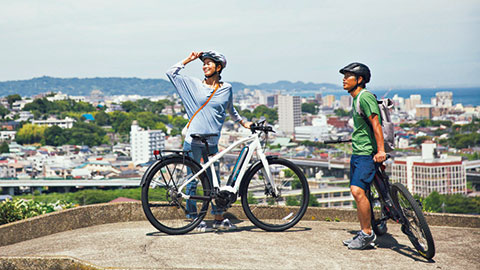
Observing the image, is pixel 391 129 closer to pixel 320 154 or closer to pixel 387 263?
pixel 387 263

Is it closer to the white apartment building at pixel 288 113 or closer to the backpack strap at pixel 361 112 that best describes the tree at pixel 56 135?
the white apartment building at pixel 288 113

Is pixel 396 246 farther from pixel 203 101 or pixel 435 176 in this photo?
pixel 435 176

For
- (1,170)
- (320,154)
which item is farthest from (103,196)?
(320,154)

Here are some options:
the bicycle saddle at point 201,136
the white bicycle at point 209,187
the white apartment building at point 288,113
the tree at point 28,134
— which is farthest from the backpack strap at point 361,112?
the white apartment building at point 288,113

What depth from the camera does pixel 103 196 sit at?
54000mm

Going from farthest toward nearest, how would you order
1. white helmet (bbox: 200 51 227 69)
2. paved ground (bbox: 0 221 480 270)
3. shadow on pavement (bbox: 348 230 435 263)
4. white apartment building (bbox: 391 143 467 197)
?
white apartment building (bbox: 391 143 467 197), white helmet (bbox: 200 51 227 69), shadow on pavement (bbox: 348 230 435 263), paved ground (bbox: 0 221 480 270)

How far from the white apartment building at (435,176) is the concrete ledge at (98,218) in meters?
60.8

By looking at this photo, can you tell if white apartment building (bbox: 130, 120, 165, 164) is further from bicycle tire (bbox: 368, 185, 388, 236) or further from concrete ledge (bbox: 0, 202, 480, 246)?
bicycle tire (bbox: 368, 185, 388, 236)

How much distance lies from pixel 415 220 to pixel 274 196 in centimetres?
100

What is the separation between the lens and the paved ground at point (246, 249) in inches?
128

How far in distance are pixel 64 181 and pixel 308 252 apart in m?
63.5

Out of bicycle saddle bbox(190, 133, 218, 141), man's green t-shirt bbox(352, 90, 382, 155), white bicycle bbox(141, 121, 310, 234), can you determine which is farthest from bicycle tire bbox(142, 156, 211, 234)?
man's green t-shirt bbox(352, 90, 382, 155)

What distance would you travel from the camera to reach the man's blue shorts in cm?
367

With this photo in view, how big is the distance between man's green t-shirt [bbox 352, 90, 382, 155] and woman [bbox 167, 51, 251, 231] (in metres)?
0.72
